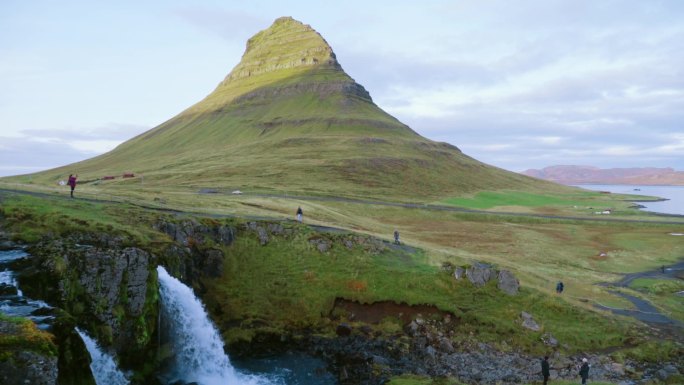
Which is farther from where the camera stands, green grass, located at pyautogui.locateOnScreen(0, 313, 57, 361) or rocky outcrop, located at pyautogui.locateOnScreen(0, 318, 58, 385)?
green grass, located at pyautogui.locateOnScreen(0, 313, 57, 361)

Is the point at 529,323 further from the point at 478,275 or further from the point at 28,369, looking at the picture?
the point at 28,369

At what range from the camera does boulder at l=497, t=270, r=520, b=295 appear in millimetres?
50875

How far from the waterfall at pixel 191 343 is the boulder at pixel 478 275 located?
91.0 feet

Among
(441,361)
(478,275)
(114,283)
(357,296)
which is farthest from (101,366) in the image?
(478,275)

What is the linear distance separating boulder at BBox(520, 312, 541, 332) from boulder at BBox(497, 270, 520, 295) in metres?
4.17

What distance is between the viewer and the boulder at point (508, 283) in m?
50.9

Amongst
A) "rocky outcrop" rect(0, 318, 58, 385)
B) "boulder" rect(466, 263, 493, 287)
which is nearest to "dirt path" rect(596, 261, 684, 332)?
"boulder" rect(466, 263, 493, 287)

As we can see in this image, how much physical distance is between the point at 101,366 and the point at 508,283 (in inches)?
1622

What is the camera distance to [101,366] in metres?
27.8

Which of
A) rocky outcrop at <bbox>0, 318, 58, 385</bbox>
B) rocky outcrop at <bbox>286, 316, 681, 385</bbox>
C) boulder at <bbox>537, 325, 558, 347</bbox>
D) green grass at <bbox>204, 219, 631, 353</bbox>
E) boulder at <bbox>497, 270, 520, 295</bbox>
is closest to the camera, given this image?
rocky outcrop at <bbox>0, 318, 58, 385</bbox>

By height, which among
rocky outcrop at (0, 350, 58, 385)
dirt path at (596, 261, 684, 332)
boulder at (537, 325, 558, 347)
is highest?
rocky outcrop at (0, 350, 58, 385)

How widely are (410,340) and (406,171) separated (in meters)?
157

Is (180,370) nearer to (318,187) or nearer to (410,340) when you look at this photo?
(410,340)

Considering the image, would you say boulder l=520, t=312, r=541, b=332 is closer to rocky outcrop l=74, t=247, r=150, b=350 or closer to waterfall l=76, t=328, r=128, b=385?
rocky outcrop l=74, t=247, r=150, b=350
